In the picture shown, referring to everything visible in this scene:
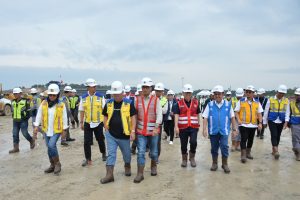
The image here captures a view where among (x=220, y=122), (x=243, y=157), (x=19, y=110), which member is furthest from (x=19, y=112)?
(x=243, y=157)

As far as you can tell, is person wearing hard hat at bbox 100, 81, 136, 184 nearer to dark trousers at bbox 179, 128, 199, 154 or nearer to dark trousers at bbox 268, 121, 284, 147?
dark trousers at bbox 179, 128, 199, 154

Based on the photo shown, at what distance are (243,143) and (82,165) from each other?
3.99m

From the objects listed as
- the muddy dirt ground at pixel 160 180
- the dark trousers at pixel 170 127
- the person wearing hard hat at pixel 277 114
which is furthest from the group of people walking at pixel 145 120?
the dark trousers at pixel 170 127

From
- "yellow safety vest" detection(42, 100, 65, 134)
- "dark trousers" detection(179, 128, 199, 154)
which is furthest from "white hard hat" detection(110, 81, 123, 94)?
"dark trousers" detection(179, 128, 199, 154)

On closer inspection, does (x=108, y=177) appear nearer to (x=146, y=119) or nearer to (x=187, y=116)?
(x=146, y=119)

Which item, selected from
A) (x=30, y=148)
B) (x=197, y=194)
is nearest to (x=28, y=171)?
(x=30, y=148)

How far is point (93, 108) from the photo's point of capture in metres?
7.71

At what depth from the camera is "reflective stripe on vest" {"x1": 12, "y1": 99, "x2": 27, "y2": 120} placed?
953 centimetres

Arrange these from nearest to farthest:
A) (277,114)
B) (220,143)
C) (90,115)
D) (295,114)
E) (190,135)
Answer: (220,143)
(190,135)
(90,115)
(295,114)
(277,114)

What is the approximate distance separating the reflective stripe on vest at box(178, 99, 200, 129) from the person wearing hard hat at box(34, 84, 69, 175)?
2.55m

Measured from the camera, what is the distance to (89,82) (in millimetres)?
7824

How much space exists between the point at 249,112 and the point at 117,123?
361cm

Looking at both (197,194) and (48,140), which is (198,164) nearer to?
(197,194)

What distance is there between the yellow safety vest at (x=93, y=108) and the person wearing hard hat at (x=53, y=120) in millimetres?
673
